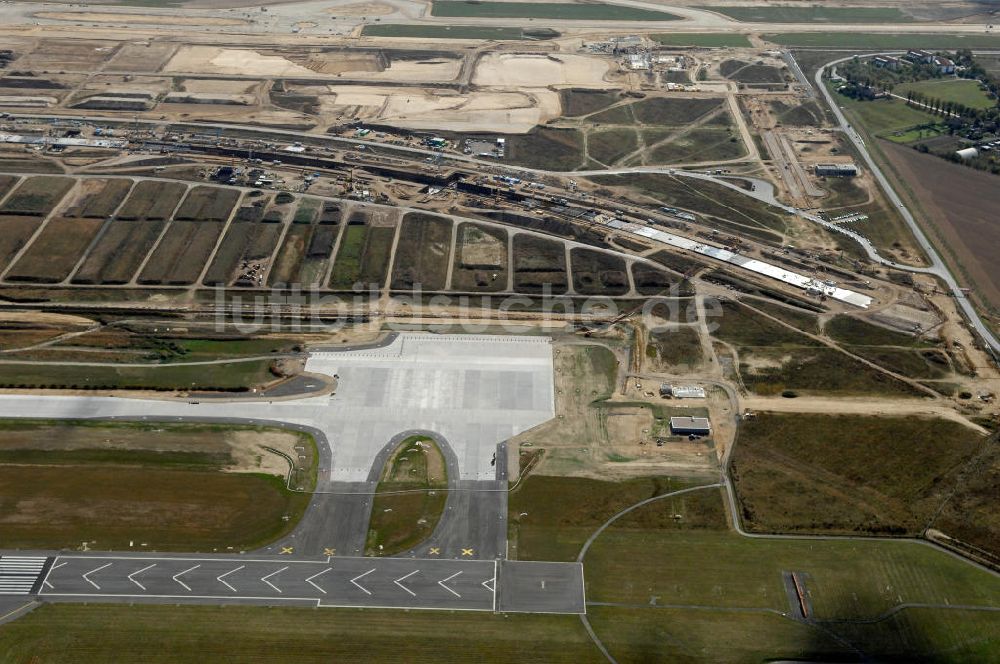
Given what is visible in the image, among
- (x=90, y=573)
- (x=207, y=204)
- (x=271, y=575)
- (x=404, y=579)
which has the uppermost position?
(x=207, y=204)

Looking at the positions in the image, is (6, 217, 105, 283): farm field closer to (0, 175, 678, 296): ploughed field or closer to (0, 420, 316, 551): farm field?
(0, 175, 678, 296): ploughed field

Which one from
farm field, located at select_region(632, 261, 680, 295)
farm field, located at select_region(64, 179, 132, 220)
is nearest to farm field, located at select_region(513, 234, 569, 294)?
farm field, located at select_region(632, 261, 680, 295)

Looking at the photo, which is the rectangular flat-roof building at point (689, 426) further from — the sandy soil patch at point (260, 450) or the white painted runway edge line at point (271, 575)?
the white painted runway edge line at point (271, 575)

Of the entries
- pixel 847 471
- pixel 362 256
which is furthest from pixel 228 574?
pixel 847 471

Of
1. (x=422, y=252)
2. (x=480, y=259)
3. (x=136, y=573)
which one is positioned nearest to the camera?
(x=136, y=573)

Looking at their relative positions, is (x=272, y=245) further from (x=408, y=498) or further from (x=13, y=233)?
(x=408, y=498)

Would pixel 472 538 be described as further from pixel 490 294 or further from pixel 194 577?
pixel 490 294

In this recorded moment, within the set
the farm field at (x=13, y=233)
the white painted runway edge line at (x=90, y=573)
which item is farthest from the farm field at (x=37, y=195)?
the white painted runway edge line at (x=90, y=573)
